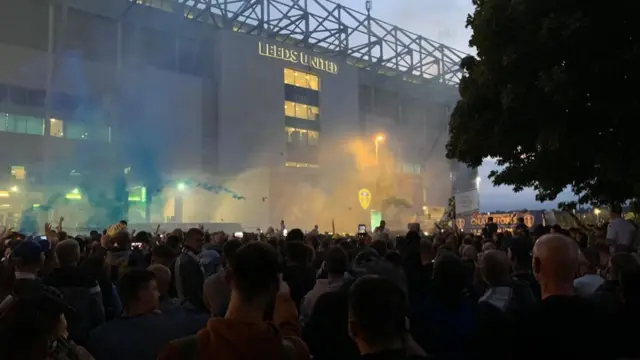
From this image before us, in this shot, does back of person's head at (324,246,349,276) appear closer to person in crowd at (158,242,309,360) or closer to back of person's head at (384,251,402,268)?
back of person's head at (384,251,402,268)

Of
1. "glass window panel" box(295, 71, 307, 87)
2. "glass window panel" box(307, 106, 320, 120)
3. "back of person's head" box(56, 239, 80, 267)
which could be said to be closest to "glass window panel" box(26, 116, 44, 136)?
"glass window panel" box(295, 71, 307, 87)

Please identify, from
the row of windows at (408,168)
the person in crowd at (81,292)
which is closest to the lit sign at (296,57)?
the row of windows at (408,168)

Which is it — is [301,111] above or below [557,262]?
above

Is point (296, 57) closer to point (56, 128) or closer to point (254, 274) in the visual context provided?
point (56, 128)

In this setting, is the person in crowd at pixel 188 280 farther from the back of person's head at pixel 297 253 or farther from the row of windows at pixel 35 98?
the row of windows at pixel 35 98

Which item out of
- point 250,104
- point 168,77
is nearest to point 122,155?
point 168,77

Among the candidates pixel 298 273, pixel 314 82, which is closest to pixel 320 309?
pixel 298 273

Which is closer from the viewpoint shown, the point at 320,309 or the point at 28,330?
the point at 28,330

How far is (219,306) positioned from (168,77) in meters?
38.8

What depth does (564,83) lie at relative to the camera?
8.27 metres

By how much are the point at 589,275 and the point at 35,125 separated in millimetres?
35573

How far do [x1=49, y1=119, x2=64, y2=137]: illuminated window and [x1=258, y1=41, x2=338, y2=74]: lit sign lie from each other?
16759 millimetres

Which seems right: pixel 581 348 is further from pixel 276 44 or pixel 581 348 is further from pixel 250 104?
pixel 276 44

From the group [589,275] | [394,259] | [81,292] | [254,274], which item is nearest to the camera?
[254,274]
